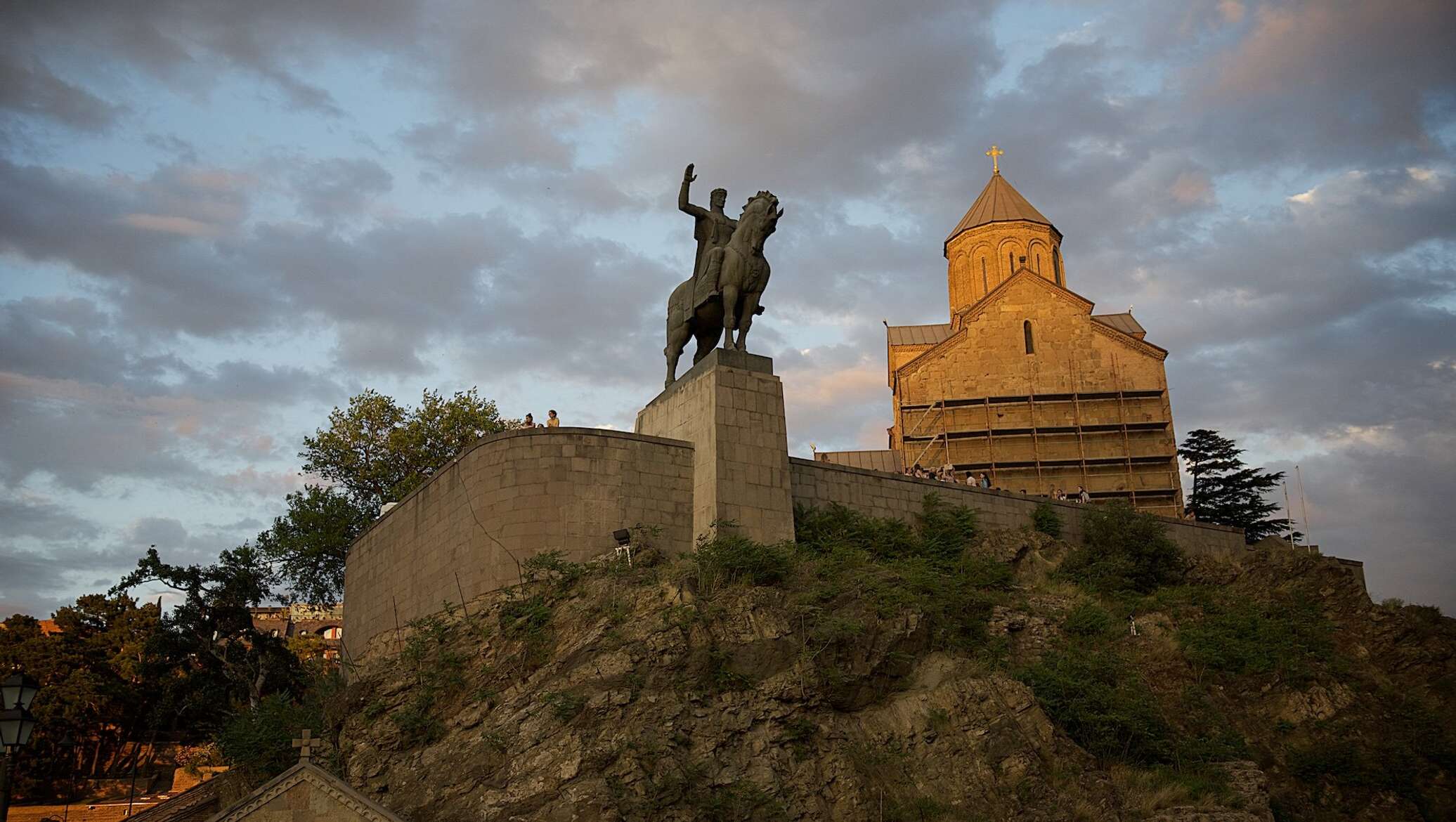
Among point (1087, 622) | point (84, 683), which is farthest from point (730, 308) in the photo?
point (84, 683)

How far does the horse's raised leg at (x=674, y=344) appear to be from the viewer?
24.7 m

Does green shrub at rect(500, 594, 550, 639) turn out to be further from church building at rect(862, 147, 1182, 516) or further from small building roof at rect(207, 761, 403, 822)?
church building at rect(862, 147, 1182, 516)

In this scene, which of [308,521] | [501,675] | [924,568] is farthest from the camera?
[308,521]

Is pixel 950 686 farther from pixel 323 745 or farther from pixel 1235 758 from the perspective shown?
pixel 323 745

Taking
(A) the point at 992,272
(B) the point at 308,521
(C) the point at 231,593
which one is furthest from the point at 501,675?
(A) the point at 992,272

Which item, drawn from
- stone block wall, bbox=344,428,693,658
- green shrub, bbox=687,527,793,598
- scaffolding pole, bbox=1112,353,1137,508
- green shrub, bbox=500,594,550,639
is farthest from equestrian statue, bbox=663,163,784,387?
scaffolding pole, bbox=1112,353,1137,508

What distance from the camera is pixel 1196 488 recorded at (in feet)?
136

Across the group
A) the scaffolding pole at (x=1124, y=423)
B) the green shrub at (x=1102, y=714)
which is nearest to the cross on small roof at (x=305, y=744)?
the green shrub at (x=1102, y=714)

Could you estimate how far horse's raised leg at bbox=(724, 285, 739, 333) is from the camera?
23375mm

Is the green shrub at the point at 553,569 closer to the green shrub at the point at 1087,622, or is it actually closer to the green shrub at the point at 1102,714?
the green shrub at the point at 1102,714

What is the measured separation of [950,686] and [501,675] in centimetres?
695

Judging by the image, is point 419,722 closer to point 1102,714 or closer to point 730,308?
point 730,308

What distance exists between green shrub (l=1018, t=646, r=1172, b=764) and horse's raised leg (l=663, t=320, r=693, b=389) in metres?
9.07

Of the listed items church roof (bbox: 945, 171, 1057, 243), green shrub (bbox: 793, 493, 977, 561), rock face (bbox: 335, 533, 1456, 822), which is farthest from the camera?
church roof (bbox: 945, 171, 1057, 243)
